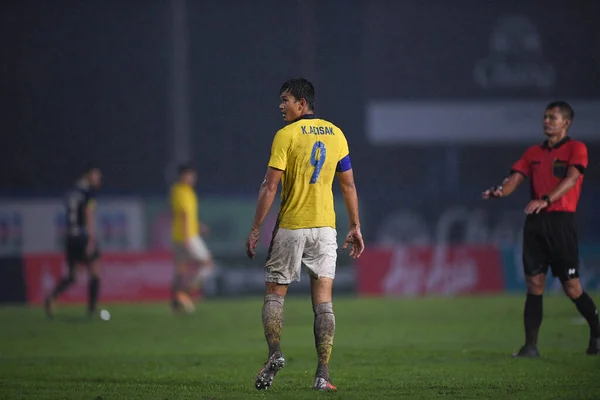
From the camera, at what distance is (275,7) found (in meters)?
28.6

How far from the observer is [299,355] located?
12.5 m

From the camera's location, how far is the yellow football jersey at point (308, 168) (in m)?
8.98

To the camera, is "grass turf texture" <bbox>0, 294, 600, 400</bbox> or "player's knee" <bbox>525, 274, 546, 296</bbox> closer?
"grass turf texture" <bbox>0, 294, 600, 400</bbox>

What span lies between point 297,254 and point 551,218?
358cm

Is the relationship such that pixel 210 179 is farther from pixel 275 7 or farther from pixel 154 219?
pixel 275 7

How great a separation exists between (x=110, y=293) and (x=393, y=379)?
46.7 feet

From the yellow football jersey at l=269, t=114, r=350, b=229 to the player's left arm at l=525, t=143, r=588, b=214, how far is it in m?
2.79

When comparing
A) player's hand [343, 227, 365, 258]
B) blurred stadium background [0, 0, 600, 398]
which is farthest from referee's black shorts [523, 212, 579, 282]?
blurred stadium background [0, 0, 600, 398]

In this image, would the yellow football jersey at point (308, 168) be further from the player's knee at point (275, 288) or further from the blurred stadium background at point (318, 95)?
the blurred stadium background at point (318, 95)

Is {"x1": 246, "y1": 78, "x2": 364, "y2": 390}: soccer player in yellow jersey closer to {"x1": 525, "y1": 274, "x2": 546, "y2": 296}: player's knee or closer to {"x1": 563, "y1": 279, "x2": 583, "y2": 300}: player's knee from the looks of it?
{"x1": 525, "y1": 274, "x2": 546, "y2": 296}: player's knee

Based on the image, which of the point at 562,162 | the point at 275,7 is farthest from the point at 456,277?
the point at 562,162

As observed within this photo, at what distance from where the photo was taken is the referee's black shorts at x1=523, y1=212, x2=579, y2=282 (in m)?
11.6

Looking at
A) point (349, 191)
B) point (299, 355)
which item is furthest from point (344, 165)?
point (299, 355)

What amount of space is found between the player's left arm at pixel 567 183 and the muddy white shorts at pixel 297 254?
2.84 metres
